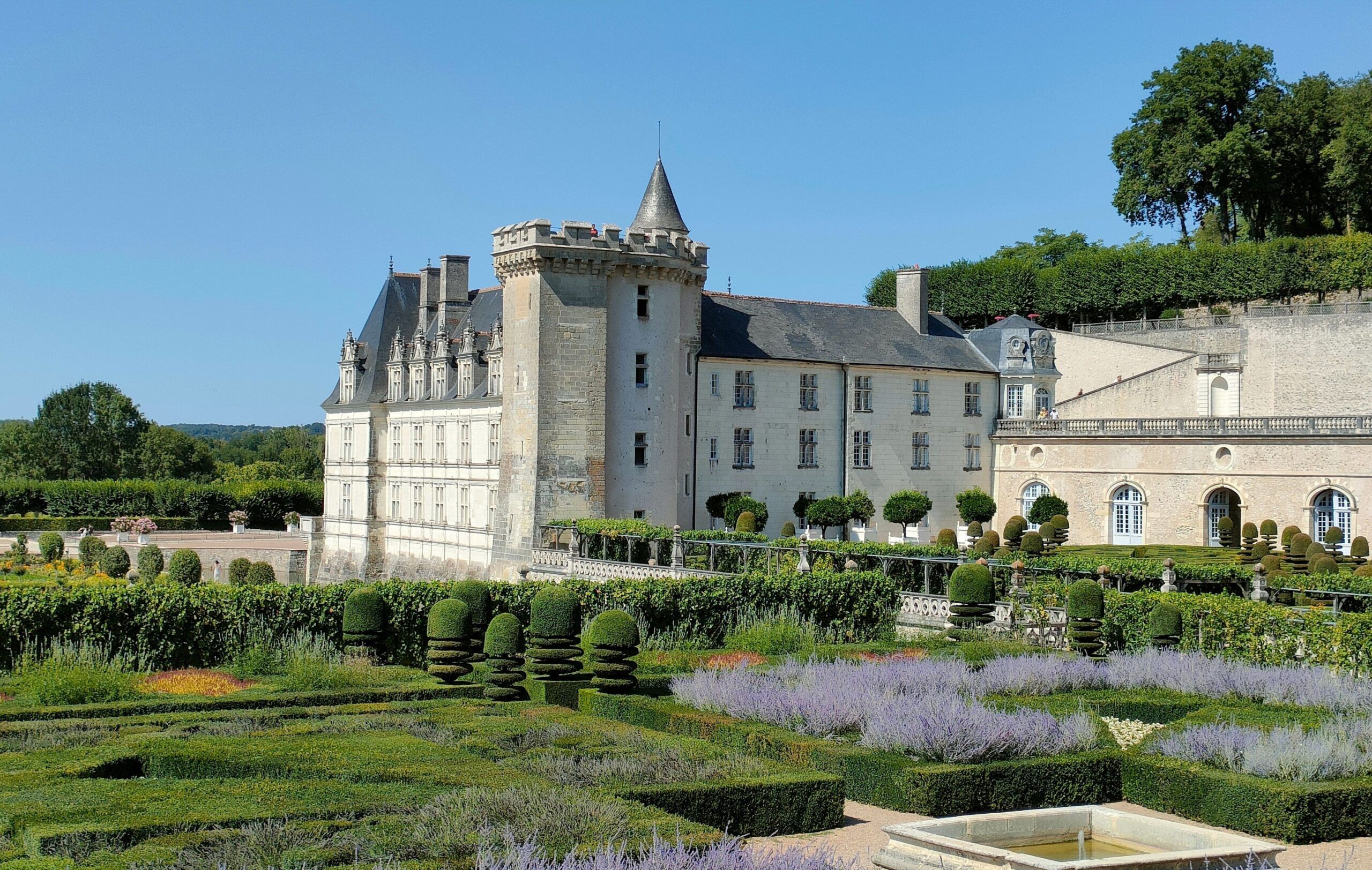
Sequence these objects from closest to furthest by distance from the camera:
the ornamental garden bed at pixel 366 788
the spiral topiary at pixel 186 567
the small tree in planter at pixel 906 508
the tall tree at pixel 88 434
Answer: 1. the ornamental garden bed at pixel 366 788
2. the spiral topiary at pixel 186 567
3. the small tree in planter at pixel 906 508
4. the tall tree at pixel 88 434

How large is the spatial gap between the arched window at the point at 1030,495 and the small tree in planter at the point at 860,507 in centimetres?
→ 591

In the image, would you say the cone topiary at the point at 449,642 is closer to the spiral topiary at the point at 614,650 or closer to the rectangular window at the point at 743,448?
the spiral topiary at the point at 614,650

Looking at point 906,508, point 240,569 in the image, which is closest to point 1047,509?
point 906,508

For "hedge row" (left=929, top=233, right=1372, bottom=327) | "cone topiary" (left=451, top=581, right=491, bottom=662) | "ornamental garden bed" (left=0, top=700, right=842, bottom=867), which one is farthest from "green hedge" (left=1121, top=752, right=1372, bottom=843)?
"hedge row" (left=929, top=233, right=1372, bottom=327)

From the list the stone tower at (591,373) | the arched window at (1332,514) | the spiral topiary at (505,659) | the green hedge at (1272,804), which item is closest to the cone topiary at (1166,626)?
the green hedge at (1272,804)

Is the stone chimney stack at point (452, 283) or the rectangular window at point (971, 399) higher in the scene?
the stone chimney stack at point (452, 283)

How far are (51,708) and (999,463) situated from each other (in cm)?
3502

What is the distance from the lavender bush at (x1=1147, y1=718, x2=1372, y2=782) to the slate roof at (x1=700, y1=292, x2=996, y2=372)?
2708 cm

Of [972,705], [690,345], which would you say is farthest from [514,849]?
[690,345]

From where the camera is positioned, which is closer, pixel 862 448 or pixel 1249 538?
pixel 1249 538

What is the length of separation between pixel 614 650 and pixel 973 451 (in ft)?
101

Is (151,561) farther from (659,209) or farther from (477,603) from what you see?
(477,603)

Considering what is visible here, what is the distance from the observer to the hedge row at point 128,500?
61.7 metres

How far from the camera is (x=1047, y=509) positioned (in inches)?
1640
